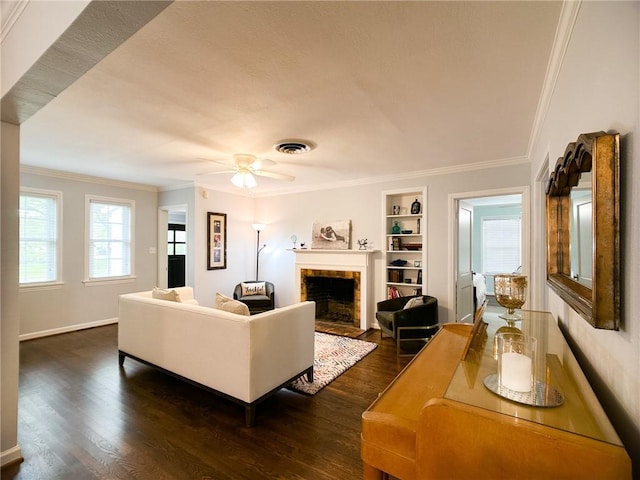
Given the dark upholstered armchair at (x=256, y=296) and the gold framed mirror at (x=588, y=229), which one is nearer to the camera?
the gold framed mirror at (x=588, y=229)

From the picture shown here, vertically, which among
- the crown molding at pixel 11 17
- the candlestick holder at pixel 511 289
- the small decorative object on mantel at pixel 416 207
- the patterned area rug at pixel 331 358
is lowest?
the patterned area rug at pixel 331 358

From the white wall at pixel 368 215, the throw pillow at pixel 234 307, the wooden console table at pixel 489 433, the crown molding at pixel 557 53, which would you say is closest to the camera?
the wooden console table at pixel 489 433

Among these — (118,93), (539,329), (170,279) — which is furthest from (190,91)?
(170,279)

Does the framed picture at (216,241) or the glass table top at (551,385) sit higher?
the framed picture at (216,241)

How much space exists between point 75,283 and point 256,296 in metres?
2.94

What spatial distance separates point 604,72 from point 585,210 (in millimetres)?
475

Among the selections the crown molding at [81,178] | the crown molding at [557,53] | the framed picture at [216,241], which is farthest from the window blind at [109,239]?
the crown molding at [557,53]

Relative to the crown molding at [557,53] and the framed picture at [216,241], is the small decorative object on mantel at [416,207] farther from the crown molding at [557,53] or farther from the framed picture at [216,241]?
the framed picture at [216,241]

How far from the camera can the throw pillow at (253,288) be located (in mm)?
5598

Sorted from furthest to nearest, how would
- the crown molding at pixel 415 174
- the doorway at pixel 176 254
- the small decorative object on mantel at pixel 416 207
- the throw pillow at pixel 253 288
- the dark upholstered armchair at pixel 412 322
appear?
the doorway at pixel 176 254 → the throw pillow at pixel 253 288 → the small decorative object on mantel at pixel 416 207 → the crown molding at pixel 415 174 → the dark upholstered armchair at pixel 412 322

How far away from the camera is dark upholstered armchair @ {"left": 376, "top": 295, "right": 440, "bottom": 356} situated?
12.3ft

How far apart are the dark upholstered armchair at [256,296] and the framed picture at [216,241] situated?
63 centimetres

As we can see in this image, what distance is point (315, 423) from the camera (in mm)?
2350

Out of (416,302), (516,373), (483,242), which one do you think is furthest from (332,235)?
(516,373)
